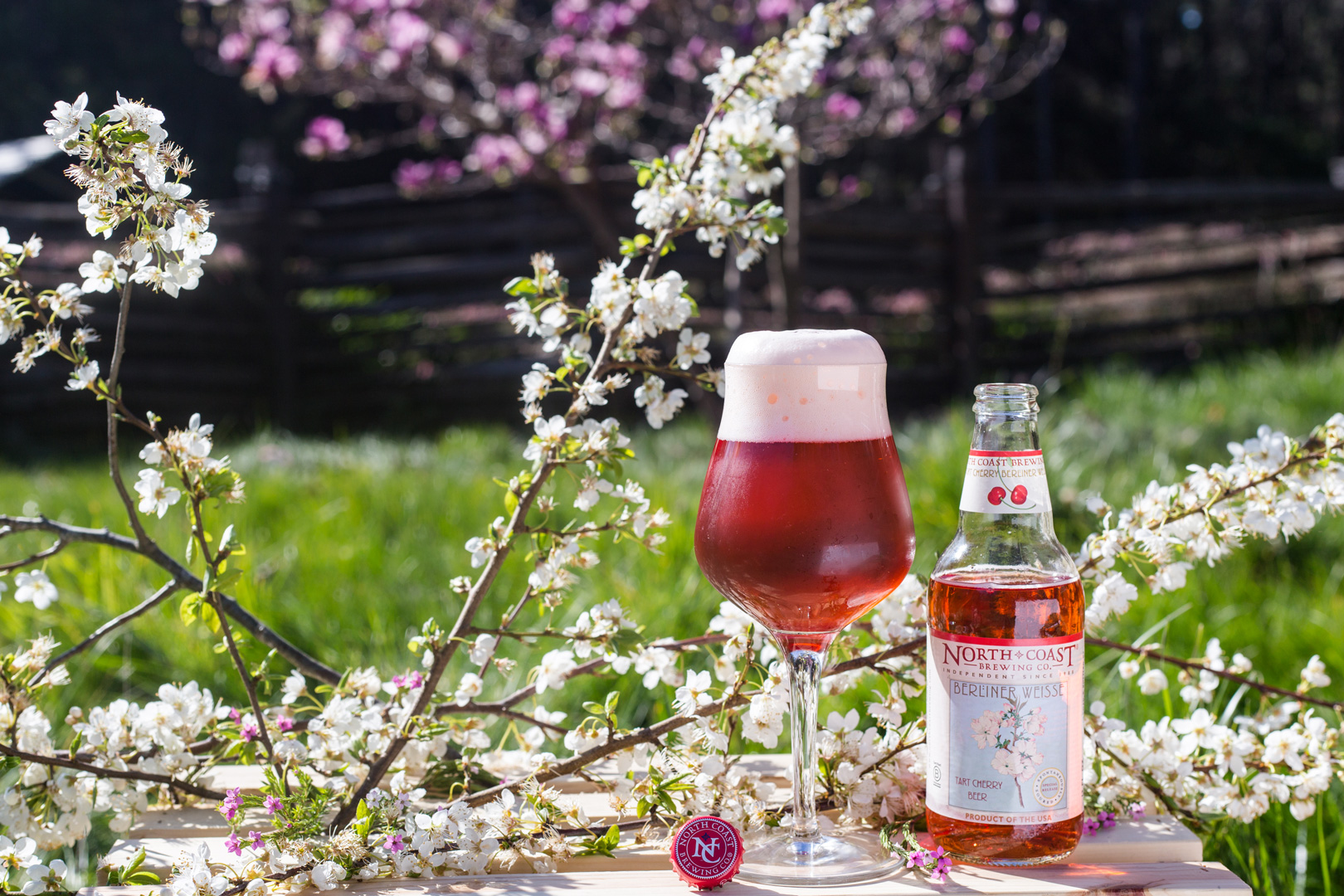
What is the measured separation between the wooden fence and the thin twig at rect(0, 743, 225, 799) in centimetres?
491

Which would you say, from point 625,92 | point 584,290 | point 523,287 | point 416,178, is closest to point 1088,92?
point 584,290

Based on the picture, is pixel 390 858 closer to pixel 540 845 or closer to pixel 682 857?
pixel 540 845

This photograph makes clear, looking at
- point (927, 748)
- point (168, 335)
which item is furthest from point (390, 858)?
point (168, 335)

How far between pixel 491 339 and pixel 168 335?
1996 mm

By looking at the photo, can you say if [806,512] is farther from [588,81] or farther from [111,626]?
[588,81]

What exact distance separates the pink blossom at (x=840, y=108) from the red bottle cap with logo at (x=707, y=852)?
3.58 m

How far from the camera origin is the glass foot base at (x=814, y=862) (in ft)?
3.72

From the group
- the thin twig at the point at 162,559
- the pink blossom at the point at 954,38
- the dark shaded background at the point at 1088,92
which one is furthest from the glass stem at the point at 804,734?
the dark shaded background at the point at 1088,92

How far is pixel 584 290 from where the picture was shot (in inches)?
249

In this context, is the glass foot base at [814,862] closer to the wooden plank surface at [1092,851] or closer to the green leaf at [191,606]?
the wooden plank surface at [1092,851]

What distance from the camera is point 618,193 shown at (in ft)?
20.0

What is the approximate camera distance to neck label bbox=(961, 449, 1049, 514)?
1150 mm

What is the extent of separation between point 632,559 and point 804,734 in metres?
1.88

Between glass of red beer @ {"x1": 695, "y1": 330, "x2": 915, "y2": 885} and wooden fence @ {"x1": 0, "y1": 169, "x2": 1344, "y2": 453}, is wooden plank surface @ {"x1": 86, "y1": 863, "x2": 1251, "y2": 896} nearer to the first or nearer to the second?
glass of red beer @ {"x1": 695, "y1": 330, "x2": 915, "y2": 885}
